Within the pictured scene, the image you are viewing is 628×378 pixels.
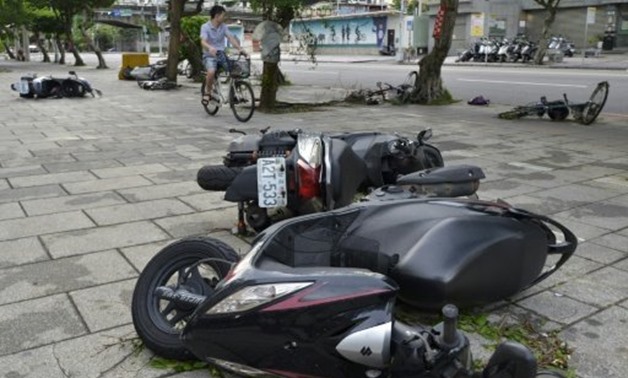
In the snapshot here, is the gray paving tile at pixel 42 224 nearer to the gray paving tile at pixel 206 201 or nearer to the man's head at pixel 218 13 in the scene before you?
the gray paving tile at pixel 206 201

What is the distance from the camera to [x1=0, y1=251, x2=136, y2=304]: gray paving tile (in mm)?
3301

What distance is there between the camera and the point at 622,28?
3625cm

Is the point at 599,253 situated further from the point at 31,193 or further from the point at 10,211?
the point at 31,193

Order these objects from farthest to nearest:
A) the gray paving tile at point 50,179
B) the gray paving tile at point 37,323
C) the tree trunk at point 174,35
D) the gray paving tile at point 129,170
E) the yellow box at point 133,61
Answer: the yellow box at point 133,61 → the tree trunk at point 174,35 → the gray paving tile at point 129,170 → the gray paving tile at point 50,179 → the gray paving tile at point 37,323

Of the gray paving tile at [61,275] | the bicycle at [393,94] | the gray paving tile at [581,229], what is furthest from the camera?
the bicycle at [393,94]

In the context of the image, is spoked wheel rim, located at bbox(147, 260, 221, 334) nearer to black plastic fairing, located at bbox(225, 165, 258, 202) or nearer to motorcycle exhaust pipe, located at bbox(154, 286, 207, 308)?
motorcycle exhaust pipe, located at bbox(154, 286, 207, 308)

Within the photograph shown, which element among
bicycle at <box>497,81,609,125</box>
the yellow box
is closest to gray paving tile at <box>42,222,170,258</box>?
bicycle at <box>497,81,609,125</box>

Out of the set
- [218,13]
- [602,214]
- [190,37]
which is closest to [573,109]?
[602,214]

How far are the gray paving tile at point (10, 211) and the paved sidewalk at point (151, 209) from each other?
0.05ft

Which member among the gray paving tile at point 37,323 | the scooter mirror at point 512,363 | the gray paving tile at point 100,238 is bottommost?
the gray paving tile at point 37,323

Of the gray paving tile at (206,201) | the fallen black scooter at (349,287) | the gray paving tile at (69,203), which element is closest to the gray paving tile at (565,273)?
the fallen black scooter at (349,287)

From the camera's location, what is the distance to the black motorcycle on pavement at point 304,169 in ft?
12.0

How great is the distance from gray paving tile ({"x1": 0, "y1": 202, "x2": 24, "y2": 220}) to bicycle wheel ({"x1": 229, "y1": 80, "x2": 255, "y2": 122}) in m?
5.15

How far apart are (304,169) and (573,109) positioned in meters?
7.37
